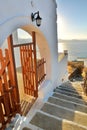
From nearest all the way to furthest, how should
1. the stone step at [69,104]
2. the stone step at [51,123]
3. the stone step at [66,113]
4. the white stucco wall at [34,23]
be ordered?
the white stucco wall at [34,23] → the stone step at [51,123] → the stone step at [66,113] → the stone step at [69,104]

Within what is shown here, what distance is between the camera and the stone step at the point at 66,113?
3741mm

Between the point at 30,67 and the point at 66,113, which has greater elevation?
the point at 30,67

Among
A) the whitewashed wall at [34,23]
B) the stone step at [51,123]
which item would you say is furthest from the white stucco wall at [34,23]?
the stone step at [51,123]

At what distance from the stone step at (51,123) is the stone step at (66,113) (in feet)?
1.13

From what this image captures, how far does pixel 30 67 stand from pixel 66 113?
1.73m

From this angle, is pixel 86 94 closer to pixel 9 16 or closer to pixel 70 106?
pixel 70 106

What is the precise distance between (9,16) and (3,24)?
293 mm

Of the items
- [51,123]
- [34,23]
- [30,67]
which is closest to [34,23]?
[34,23]

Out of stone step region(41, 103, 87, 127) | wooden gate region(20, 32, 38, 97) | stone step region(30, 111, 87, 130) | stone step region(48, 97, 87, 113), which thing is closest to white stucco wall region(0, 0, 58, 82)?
wooden gate region(20, 32, 38, 97)

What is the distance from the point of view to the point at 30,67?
14.2ft

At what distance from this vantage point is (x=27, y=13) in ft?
11.6

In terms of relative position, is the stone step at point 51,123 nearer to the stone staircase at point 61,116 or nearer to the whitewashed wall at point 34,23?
the stone staircase at point 61,116

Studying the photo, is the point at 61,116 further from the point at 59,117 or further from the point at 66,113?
the point at 66,113

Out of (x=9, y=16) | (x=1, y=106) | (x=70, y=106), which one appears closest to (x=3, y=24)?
(x=9, y=16)
